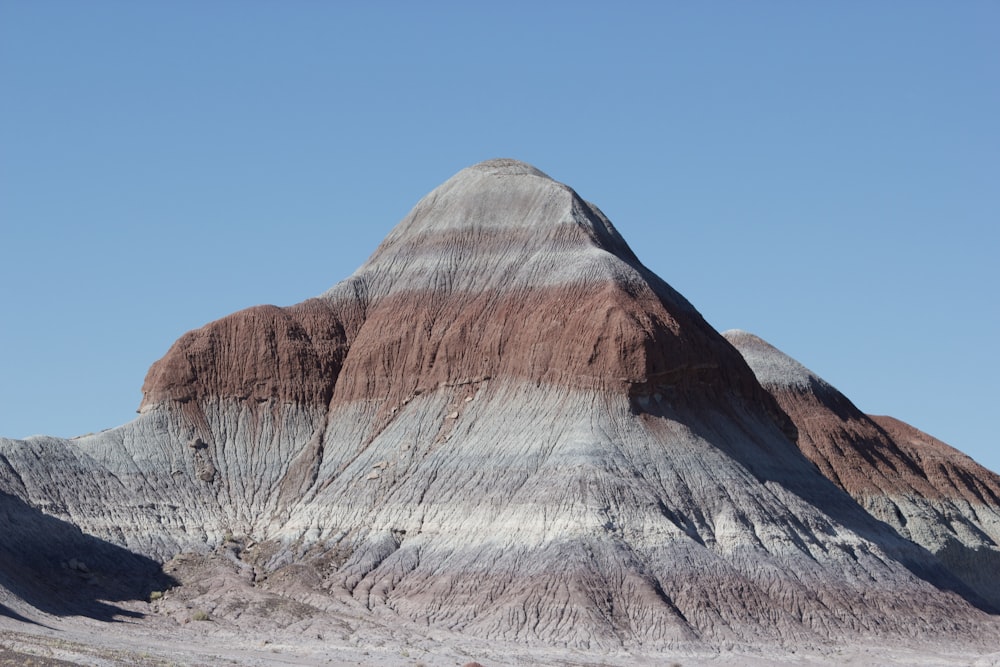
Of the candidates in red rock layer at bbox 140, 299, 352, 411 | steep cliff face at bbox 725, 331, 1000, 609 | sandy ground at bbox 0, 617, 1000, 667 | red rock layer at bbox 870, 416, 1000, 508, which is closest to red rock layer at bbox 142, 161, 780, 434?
red rock layer at bbox 140, 299, 352, 411

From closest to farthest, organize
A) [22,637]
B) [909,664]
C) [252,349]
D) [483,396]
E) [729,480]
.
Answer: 1. [22,637]
2. [909,664]
3. [729,480]
4. [483,396]
5. [252,349]

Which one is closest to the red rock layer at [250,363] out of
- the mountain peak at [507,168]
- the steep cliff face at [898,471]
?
the mountain peak at [507,168]

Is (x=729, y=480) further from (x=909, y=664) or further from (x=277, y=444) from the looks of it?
(x=277, y=444)

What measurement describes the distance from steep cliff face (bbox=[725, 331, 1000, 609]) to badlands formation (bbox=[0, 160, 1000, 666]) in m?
21.4

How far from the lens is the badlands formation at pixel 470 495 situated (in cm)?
6369

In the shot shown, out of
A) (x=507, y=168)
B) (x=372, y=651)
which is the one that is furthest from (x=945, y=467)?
(x=372, y=651)

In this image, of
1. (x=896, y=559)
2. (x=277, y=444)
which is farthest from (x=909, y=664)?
(x=277, y=444)

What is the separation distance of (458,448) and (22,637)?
26331mm

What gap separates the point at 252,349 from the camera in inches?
3317

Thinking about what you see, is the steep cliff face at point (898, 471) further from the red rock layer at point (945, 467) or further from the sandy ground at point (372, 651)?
the sandy ground at point (372, 651)

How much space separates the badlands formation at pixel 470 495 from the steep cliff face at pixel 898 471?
843 inches

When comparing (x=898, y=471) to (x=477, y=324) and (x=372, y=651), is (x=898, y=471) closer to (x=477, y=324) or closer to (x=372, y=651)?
(x=477, y=324)

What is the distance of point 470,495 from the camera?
71.9 m

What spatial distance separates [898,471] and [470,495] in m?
47.6
